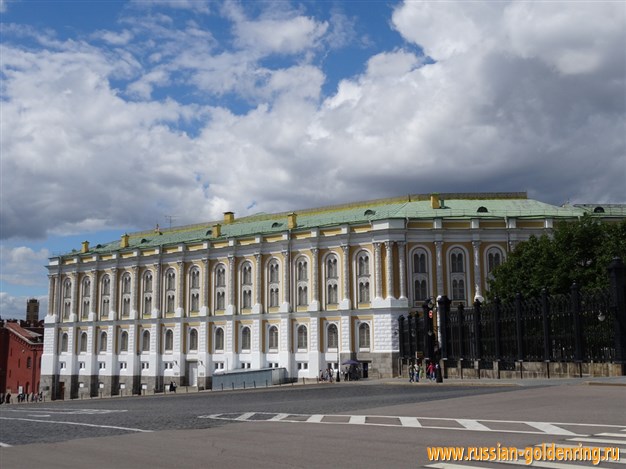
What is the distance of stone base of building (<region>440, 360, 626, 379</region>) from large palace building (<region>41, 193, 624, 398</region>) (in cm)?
2722

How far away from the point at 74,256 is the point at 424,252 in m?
49.8

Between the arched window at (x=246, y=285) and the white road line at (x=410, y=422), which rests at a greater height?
the arched window at (x=246, y=285)

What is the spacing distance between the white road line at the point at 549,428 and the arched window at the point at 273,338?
6156 cm

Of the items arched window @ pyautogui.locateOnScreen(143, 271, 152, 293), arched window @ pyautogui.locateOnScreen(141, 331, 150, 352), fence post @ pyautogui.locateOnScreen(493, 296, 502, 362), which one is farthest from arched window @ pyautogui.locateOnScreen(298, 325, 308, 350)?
fence post @ pyautogui.locateOnScreen(493, 296, 502, 362)

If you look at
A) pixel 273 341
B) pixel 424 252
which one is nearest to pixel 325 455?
pixel 424 252

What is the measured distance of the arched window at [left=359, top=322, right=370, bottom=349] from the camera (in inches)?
2687

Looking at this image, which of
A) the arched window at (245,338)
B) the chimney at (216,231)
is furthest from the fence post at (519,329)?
the chimney at (216,231)

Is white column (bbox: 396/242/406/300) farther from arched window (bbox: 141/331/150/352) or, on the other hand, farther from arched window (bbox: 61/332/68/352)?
arched window (bbox: 61/332/68/352)

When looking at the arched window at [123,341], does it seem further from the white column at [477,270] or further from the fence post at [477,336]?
the fence post at [477,336]

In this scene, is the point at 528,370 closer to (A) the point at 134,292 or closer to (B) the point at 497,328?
(B) the point at 497,328

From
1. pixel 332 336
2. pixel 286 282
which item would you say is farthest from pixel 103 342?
pixel 332 336

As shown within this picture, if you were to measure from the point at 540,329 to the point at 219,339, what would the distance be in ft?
173

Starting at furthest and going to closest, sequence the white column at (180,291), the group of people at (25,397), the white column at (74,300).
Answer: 1. the white column at (74,300)
2. the group of people at (25,397)
3. the white column at (180,291)

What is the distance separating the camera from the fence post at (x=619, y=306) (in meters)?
25.3
